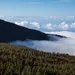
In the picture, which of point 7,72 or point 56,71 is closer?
point 7,72

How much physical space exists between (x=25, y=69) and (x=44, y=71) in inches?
43.5

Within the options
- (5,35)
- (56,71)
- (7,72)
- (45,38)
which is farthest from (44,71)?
(45,38)

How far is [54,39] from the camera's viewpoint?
181500 millimetres

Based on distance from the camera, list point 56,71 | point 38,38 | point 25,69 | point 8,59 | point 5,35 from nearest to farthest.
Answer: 1. point 25,69
2. point 56,71
3. point 8,59
4. point 5,35
5. point 38,38

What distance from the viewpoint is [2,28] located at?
17738cm

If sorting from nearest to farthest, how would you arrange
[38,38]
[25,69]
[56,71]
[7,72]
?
[7,72], [25,69], [56,71], [38,38]

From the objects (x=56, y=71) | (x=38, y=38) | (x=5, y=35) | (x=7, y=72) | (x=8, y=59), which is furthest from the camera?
(x=38, y=38)

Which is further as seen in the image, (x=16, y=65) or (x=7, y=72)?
(x=16, y=65)

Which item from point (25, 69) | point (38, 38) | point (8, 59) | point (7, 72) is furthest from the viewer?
point (38, 38)

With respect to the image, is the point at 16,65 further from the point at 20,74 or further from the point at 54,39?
the point at 54,39

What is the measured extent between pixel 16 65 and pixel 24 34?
164m

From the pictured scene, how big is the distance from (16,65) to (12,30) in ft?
534

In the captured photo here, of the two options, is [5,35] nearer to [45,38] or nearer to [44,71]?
[45,38]

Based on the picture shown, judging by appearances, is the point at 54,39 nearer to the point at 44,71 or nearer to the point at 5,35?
the point at 5,35
